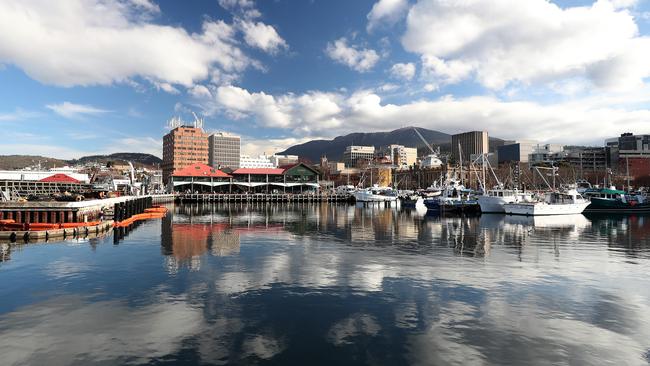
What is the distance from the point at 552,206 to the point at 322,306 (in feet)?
202

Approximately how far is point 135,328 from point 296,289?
727 cm

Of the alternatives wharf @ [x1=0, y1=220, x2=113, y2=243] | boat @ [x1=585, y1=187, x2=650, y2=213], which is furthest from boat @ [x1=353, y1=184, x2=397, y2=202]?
wharf @ [x1=0, y1=220, x2=113, y2=243]

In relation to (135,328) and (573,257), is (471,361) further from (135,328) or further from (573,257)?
(573,257)

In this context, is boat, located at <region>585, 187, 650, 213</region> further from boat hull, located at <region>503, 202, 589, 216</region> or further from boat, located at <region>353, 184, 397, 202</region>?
boat, located at <region>353, 184, 397, 202</region>

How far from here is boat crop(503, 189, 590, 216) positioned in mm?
62312

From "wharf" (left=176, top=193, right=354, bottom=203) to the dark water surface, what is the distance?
266ft

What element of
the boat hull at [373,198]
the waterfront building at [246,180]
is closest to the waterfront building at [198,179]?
the waterfront building at [246,180]

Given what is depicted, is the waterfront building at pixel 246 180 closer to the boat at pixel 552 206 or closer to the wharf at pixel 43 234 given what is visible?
the boat at pixel 552 206

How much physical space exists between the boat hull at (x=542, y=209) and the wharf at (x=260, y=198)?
198 ft

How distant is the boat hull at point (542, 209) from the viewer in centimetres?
6212

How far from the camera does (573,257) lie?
2686 cm

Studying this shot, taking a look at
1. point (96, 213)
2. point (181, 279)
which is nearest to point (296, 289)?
point (181, 279)

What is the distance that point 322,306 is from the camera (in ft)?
51.0

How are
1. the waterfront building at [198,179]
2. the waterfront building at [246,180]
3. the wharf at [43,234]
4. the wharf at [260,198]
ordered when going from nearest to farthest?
the wharf at [43,234]
the wharf at [260,198]
the waterfront building at [198,179]
the waterfront building at [246,180]
